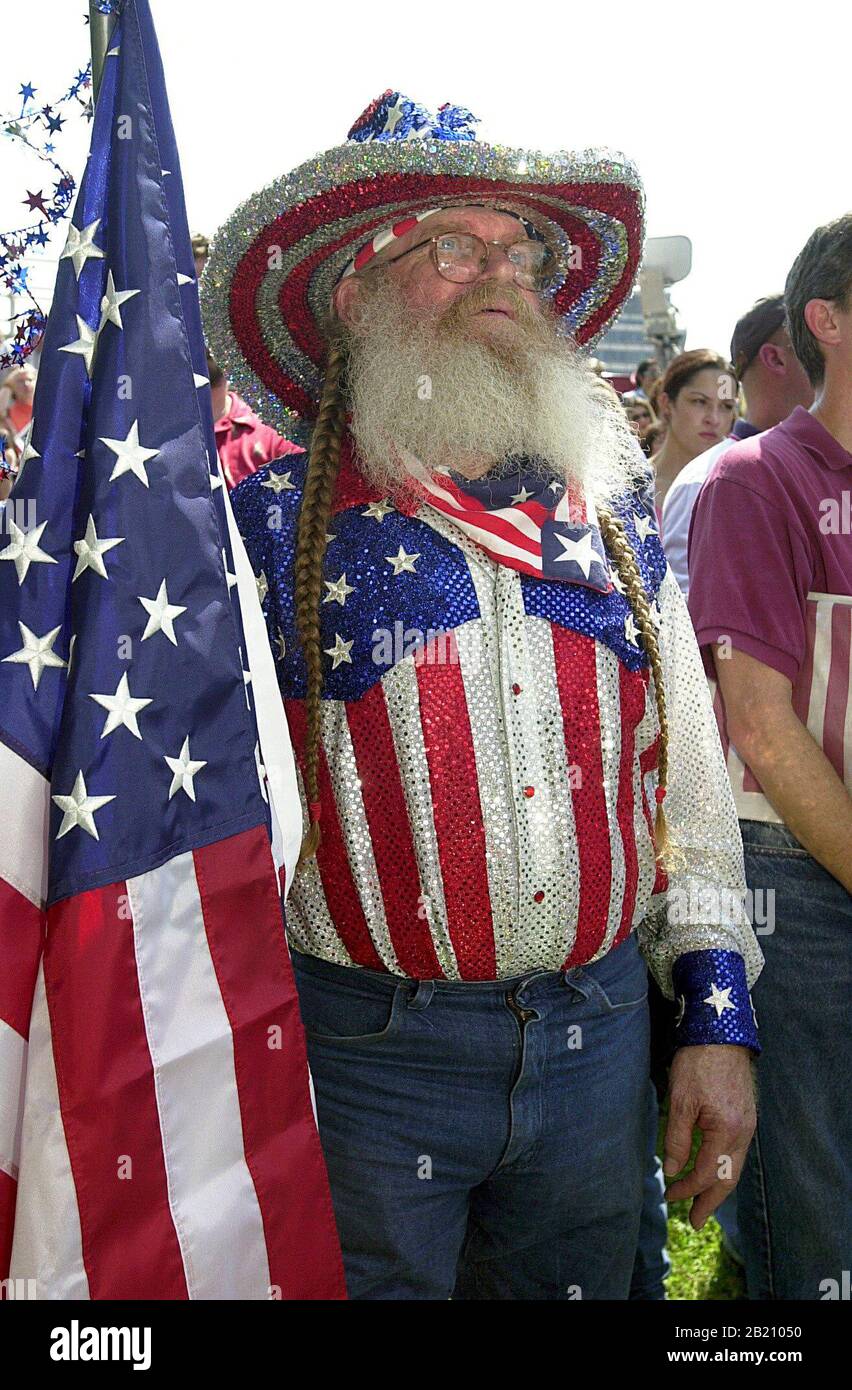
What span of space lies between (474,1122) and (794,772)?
94cm

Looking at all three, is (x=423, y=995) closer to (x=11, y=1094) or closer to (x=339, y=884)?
(x=339, y=884)

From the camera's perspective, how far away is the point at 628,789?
2143 millimetres

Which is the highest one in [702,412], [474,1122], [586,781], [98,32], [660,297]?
[660,297]

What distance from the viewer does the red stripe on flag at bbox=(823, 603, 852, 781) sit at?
2.50 m

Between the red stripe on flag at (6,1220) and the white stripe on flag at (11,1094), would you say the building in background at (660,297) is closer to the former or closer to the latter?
the white stripe on flag at (11,1094)

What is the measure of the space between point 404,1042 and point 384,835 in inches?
12.7

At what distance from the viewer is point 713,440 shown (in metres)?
5.65

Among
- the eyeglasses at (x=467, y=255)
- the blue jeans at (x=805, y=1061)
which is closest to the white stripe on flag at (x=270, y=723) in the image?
Result: the eyeglasses at (x=467, y=255)

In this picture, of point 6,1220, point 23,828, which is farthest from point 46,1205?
point 23,828

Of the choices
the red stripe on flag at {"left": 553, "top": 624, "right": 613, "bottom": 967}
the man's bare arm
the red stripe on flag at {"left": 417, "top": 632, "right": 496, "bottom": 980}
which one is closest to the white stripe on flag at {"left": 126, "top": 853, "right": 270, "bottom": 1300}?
the red stripe on flag at {"left": 417, "top": 632, "right": 496, "bottom": 980}

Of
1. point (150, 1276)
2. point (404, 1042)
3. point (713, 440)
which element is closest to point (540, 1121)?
point (404, 1042)

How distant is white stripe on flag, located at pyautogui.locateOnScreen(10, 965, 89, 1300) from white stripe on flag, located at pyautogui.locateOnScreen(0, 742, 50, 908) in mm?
215

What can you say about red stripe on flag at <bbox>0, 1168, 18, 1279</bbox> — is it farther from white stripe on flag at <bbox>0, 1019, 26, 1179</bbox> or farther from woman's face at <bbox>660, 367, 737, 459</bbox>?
woman's face at <bbox>660, 367, 737, 459</bbox>
